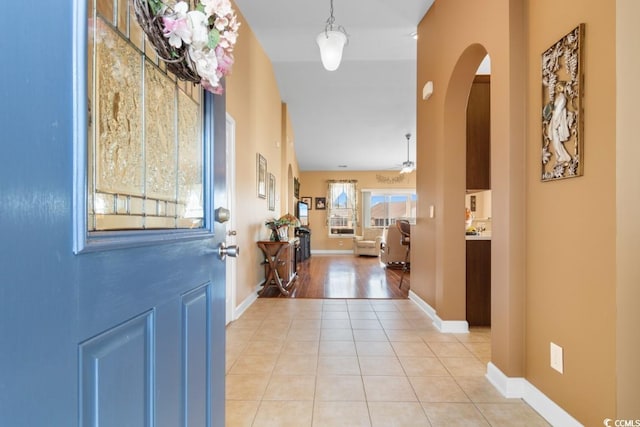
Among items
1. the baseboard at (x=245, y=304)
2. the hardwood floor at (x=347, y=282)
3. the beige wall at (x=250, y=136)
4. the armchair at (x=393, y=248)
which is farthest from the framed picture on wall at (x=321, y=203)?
the baseboard at (x=245, y=304)

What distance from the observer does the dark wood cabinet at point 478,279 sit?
2.93 metres

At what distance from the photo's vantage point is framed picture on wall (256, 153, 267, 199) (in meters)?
4.25

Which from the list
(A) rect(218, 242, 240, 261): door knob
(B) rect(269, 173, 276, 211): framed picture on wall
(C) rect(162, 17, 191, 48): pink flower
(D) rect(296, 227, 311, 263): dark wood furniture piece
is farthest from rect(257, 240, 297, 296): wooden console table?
(C) rect(162, 17, 191, 48): pink flower

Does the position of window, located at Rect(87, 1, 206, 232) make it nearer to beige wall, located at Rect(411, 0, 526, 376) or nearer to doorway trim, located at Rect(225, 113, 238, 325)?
beige wall, located at Rect(411, 0, 526, 376)

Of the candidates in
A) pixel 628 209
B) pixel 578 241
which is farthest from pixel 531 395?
pixel 628 209

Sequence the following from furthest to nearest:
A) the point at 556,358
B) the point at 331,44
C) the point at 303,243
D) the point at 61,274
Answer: the point at 303,243
the point at 331,44
the point at 556,358
the point at 61,274

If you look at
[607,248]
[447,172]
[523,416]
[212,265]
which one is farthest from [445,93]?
[212,265]

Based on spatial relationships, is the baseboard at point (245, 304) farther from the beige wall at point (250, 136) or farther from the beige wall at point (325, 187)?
the beige wall at point (325, 187)

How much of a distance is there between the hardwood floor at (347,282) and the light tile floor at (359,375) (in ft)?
3.23

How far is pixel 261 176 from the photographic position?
444cm

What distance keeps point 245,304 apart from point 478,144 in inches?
116

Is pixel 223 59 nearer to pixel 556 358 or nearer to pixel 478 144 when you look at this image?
pixel 556 358

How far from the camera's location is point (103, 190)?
2.17 feet

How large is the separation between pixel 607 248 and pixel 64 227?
178 centimetres
